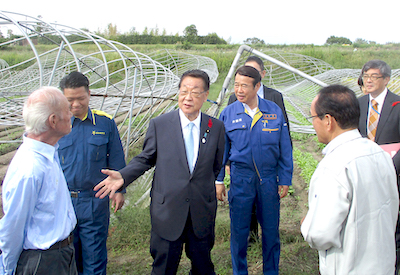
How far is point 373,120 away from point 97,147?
2.59 meters

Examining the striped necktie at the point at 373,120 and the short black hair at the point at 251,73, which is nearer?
the short black hair at the point at 251,73

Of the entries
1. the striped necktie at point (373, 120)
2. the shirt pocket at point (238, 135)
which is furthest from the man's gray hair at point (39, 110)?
the striped necktie at point (373, 120)

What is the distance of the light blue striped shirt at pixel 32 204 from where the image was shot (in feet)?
4.92

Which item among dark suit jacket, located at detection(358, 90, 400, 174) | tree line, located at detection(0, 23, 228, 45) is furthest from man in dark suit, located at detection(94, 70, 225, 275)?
tree line, located at detection(0, 23, 228, 45)

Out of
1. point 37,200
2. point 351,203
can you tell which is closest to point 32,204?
point 37,200

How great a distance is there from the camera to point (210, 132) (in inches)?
93.0

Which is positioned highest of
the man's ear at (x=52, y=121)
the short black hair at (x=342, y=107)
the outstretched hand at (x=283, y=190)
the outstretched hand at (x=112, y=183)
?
the short black hair at (x=342, y=107)

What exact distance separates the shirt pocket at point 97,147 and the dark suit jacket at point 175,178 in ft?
1.50

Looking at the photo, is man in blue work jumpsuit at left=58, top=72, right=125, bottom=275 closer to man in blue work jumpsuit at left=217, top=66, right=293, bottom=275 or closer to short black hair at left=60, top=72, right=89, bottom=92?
short black hair at left=60, top=72, right=89, bottom=92

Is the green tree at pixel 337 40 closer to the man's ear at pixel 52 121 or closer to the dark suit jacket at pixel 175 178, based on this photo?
the dark suit jacket at pixel 175 178

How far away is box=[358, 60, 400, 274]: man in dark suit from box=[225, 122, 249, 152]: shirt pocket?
3.72ft

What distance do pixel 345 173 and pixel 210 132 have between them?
1136mm

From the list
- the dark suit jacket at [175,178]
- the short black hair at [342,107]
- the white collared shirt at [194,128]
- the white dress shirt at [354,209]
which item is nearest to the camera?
the white dress shirt at [354,209]

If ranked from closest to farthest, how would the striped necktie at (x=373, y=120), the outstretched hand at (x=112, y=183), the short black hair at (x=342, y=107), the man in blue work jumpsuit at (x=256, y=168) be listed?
the short black hair at (x=342, y=107)
the outstretched hand at (x=112, y=183)
the man in blue work jumpsuit at (x=256, y=168)
the striped necktie at (x=373, y=120)
